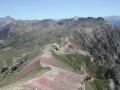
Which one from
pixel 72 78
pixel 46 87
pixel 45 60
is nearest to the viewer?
pixel 46 87

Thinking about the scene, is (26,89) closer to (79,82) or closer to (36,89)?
(36,89)

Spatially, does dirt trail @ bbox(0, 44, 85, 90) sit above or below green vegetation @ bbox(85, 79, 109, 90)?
above

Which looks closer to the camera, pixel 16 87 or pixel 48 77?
pixel 16 87

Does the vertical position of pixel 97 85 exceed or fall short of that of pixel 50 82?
it falls short

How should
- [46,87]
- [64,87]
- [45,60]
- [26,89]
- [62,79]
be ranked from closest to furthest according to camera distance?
1. [26,89]
2. [46,87]
3. [64,87]
4. [62,79]
5. [45,60]

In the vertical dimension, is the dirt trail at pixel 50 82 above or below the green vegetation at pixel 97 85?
above

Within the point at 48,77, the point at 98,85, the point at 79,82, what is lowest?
the point at 98,85

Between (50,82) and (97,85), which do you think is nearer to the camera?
(50,82)

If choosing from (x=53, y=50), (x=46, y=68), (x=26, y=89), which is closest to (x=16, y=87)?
(x=26, y=89)

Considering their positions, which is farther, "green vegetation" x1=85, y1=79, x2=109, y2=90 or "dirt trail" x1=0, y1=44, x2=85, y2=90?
"green vegetation" x1=85, y1=79, x2=109, y2=90

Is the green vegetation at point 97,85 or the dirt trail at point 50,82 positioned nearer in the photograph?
the dirt trail at point 50,82

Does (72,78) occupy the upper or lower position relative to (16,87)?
lower
